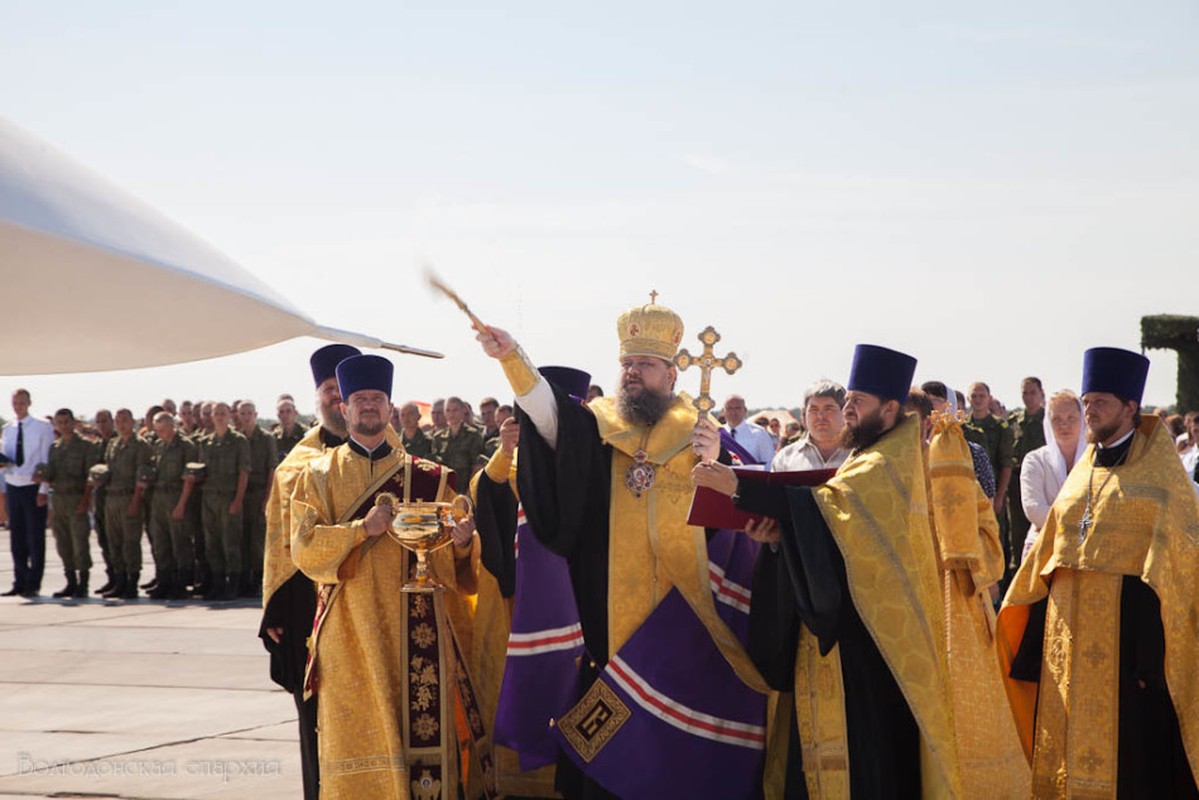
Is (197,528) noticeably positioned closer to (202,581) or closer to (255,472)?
(202,581)

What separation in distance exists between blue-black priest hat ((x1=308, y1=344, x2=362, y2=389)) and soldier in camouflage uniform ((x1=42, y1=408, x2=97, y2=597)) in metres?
10.4

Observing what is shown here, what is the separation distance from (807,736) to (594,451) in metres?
1.52

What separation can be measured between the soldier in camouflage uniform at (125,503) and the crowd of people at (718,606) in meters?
10.2

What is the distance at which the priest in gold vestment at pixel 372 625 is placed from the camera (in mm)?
5887

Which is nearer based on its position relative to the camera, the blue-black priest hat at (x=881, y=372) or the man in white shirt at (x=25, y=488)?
the blue-black priest hat at (x=881, y=372)

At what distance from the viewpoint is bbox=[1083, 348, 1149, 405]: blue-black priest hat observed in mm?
5977

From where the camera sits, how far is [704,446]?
5.14 m

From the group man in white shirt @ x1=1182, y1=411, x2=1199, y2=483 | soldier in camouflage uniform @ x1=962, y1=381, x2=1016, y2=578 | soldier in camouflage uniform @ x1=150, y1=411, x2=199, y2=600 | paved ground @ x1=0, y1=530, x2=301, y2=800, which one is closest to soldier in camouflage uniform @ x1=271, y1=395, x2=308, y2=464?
soldier in camouflage uniform @ x1=150, y1=411, x2=199, y2=600

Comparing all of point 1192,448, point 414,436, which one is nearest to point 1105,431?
point 1192,448

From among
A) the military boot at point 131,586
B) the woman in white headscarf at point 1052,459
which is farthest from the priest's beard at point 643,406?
the military boot at point 131,586

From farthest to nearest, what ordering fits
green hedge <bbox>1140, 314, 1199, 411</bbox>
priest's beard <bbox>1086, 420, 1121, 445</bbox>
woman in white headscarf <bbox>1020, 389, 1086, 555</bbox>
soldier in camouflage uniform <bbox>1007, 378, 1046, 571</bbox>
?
1. green hedge <bbox>1140, 314, 1199, 411</bbox>
2. soldier in camouflage uniform <bbox>1007, 378, 1046, 571</bbox>
3. woman in white headscarf <bbox>1020, 389, 1086, 555</bbox>
4. priest's beard <bbox>1086, 420, 1121, 445</bbox>

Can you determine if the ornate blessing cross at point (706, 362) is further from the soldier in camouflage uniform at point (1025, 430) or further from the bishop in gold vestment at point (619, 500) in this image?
the soldier in camouflage uniform at point (1025, 430)

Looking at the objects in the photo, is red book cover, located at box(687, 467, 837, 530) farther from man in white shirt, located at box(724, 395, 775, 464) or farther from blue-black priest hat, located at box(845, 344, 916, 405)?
man in white shirt, located at box(724, 395, 775, 464)

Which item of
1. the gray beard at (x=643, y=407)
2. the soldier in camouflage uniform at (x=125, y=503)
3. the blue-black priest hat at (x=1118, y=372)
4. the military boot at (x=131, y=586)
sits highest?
the blue-black priest hat at (x=1118, y=372)
